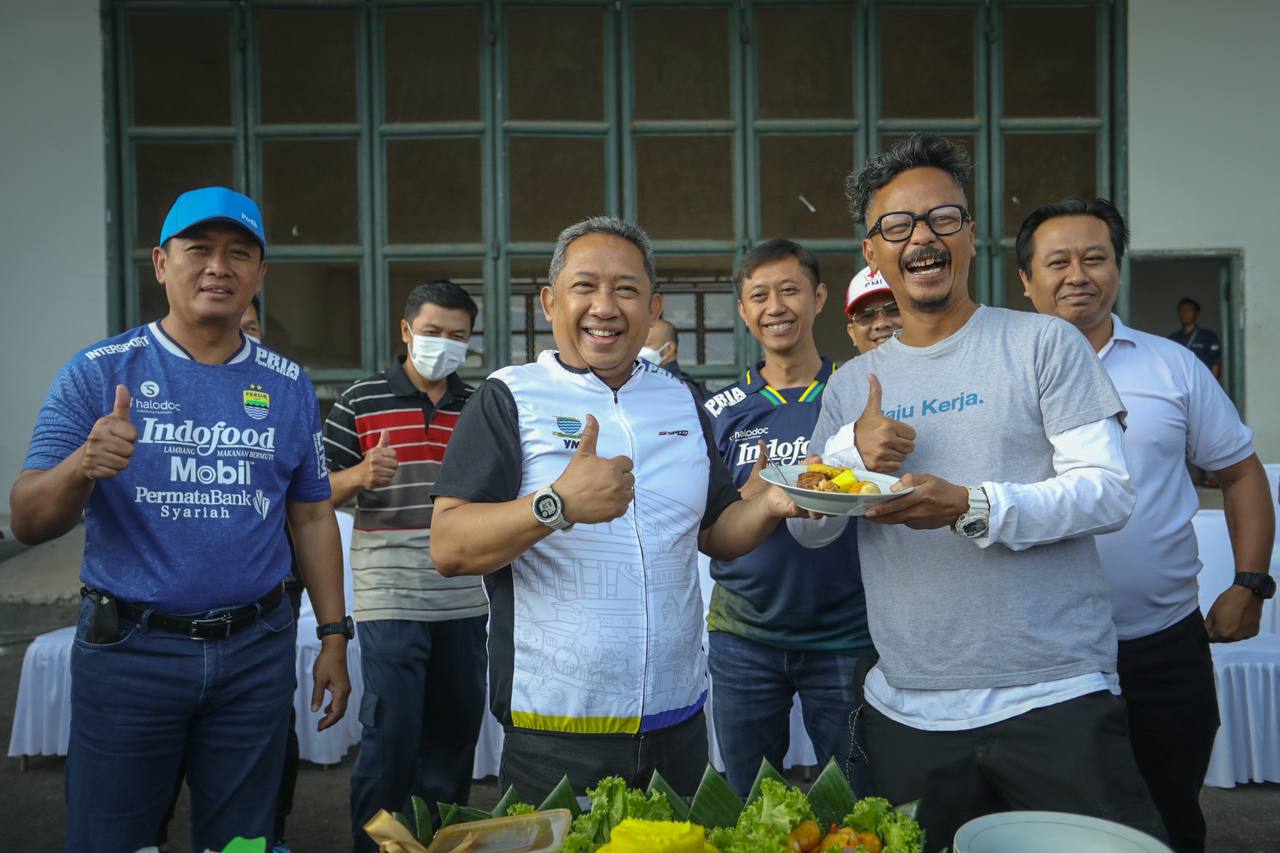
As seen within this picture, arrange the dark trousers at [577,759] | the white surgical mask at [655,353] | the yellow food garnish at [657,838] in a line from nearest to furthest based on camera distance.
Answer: the yellow food garnish at [657,838] → the dark trousers at [577,759] → the white surgical mask at [655,353]

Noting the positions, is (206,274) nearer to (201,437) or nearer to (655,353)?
(201,437)

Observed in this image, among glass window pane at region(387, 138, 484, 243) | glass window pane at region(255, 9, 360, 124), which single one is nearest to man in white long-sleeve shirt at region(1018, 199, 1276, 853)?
glass window pane at region(387, 138, 484, 243)

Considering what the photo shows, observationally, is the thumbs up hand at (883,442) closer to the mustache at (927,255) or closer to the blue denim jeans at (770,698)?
the mustache at (927,255)

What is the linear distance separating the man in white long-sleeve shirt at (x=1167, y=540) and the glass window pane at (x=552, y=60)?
5.29 metres

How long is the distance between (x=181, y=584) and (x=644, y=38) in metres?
6.14

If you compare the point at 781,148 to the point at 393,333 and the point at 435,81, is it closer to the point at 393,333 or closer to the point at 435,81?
the point at 435,81

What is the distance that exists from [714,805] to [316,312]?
650 cm

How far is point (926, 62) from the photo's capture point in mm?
7211

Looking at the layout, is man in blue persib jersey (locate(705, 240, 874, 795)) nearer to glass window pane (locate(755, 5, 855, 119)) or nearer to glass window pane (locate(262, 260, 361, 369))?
glass window pane (locate(755, 5, 855, 119))

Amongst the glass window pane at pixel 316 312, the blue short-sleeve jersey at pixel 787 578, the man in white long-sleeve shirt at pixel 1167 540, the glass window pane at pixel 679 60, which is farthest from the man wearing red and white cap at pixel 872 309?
the glass window pane at pixel 316 312

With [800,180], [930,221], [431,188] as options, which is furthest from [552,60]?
[930,221]

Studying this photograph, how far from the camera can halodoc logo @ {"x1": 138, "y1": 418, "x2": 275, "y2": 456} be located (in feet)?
7.43

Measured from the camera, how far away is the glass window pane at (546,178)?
7.26 m

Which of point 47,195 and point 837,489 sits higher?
point 47,195
